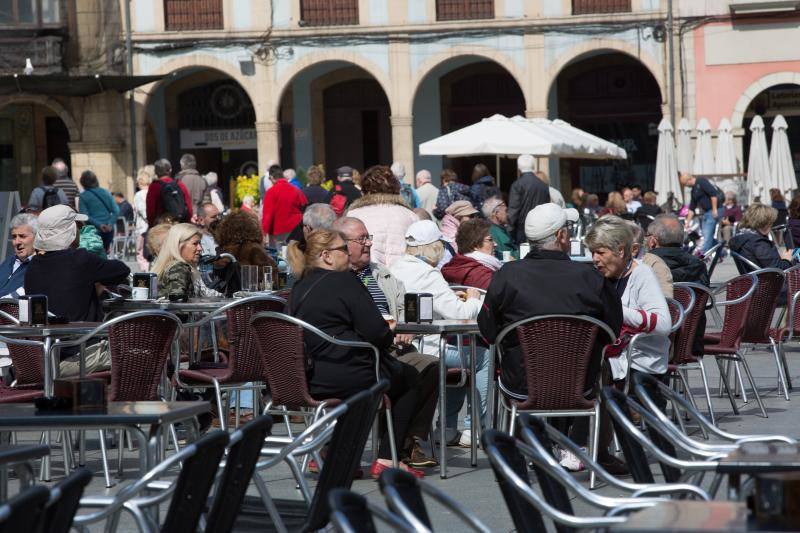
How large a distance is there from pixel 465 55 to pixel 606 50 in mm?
2742

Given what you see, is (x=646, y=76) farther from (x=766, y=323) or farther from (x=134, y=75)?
(x=766, y=323)

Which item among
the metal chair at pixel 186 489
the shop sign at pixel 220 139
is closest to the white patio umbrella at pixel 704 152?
the shop sign at pixel 220 139

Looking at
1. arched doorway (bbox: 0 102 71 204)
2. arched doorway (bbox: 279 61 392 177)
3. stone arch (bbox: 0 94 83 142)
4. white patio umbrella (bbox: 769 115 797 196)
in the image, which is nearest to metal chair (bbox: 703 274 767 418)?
white patio umbrella (bbox: 769 115 797 196)

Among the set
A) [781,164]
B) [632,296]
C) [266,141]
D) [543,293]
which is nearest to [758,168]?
[781,164]

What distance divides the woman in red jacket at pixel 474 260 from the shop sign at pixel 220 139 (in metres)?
24.3

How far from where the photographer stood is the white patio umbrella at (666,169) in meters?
23.1

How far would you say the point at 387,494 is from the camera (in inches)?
122

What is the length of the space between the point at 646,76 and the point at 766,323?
895 inches

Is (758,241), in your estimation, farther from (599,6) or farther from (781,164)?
(599,6)

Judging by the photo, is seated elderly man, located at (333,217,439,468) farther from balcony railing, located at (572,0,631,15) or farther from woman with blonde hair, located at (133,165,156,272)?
balcony railing, located at (572,0,631,15)

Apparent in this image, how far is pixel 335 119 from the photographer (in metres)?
33.4

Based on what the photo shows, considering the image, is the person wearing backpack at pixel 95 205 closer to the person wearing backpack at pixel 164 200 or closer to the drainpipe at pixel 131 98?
the person wearing backpack at pixel 164 200

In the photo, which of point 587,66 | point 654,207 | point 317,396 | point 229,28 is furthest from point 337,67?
point 317,396

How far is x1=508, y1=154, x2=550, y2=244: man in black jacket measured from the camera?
1598 centimetres
